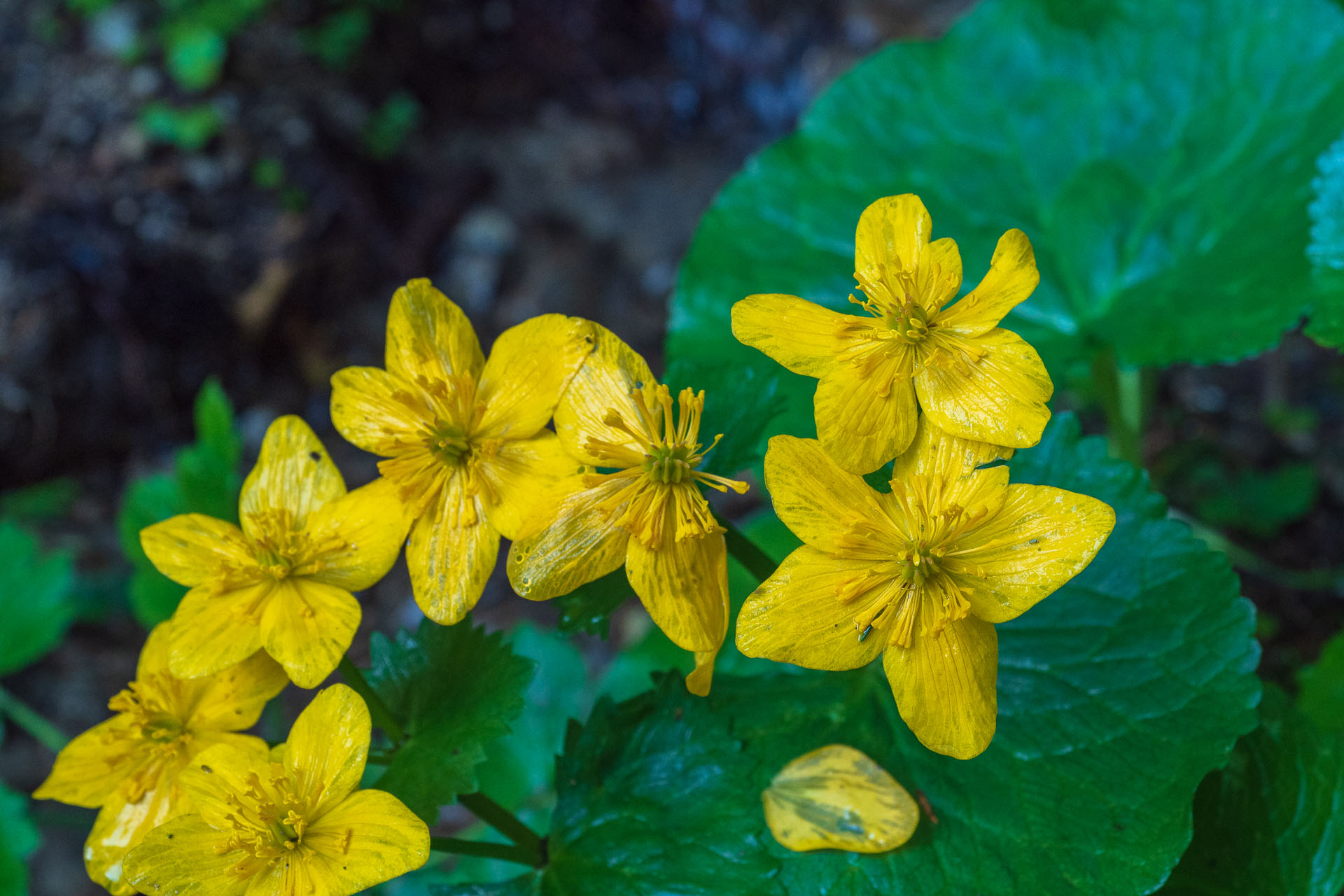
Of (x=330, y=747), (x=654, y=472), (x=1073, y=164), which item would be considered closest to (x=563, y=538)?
(x=654, y=472)

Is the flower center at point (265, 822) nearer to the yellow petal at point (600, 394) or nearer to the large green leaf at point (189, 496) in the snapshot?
the yellow petal at point (600, 394)

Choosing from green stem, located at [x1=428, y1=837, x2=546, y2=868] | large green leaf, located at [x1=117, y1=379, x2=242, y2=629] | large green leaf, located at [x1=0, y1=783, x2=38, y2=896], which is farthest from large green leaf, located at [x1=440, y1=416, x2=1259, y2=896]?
large green leaf, located at [x1=0, y1=783, x2=38, y2=896]

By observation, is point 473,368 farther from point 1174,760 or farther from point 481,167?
point 481,167

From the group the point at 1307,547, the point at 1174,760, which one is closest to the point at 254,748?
the point at 1174,760

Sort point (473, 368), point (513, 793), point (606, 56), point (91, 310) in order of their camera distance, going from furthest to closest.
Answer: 1. point (606, 56)
2. point (91, 310)
3. point (513, 793)
4. point (473, 368)

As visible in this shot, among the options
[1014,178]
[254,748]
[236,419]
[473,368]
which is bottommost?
[236,419]

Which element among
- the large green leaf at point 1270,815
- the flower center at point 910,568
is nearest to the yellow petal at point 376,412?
the flower center at point 910,568
